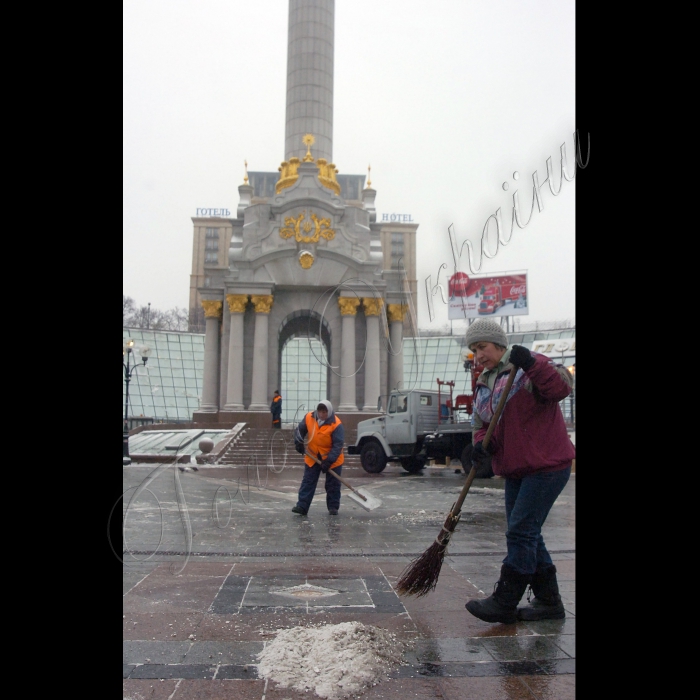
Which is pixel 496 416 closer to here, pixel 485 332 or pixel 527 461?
pixel 527 461

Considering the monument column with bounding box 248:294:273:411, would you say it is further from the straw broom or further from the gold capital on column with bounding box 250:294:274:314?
the straw broom

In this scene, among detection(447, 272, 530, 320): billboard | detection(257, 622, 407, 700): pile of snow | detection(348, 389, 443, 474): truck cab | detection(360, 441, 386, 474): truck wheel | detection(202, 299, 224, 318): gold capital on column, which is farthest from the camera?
detection(447, 272, 530, 320): billboard

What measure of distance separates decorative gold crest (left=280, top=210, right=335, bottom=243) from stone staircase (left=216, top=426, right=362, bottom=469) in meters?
9.52

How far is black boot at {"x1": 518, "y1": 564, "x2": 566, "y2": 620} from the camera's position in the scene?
14.9 feet

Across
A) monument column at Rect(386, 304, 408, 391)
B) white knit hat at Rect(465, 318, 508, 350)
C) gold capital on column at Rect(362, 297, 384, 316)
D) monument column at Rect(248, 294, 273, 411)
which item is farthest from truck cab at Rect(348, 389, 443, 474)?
white knit hat at Rect(465, 318, 508, 350)

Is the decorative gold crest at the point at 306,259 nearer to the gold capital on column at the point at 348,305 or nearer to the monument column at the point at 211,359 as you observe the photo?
the gold capital on column at the point at 348,305

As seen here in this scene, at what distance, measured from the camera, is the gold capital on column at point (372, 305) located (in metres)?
33.3

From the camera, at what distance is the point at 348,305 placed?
3319 centimetres

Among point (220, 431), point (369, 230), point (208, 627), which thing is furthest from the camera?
point (369, 230)

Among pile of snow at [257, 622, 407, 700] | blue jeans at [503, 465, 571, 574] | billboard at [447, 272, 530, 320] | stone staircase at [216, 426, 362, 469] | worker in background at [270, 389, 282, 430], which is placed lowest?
stone staircase at [216, 426, 362, 469]
